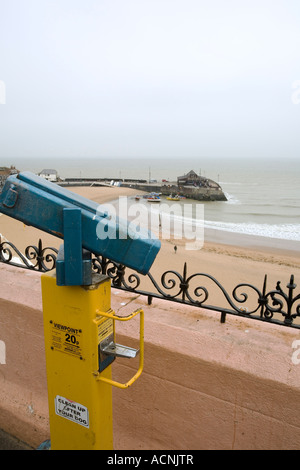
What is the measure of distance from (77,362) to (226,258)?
60.0 ft

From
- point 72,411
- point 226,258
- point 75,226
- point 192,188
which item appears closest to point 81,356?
point 72,411

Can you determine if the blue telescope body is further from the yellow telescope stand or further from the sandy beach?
the sandy beach

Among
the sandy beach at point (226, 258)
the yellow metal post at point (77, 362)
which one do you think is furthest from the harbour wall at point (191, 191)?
the yellow metal post at point (77, 362)

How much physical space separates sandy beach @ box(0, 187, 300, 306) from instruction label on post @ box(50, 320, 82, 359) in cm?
1089

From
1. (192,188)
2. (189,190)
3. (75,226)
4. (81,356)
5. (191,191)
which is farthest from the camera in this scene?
(189,190)

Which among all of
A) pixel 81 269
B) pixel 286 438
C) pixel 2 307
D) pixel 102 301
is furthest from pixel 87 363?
pixel 2 307

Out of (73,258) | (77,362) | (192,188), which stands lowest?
(77,362)

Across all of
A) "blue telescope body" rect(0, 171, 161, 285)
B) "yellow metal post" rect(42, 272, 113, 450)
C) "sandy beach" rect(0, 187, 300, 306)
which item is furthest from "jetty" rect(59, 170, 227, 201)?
"blue telescope body" rect(0, 171, 161, 285)

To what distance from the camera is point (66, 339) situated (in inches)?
71.3

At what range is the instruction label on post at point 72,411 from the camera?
1.88 meters

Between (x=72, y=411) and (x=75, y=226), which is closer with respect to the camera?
(x=75, y=226)

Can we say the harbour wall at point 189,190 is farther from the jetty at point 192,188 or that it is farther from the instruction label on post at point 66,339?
the instruction label on post at point 66,339

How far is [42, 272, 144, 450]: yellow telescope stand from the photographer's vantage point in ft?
5.68

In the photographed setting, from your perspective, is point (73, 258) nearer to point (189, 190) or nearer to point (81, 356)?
point (81, 356)
